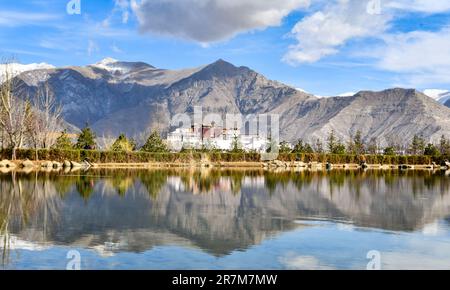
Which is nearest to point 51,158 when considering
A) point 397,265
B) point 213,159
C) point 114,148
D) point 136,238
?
point 114,148

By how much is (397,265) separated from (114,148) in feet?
198

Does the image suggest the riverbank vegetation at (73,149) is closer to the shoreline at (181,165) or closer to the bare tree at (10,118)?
the bare tree at (10,118)

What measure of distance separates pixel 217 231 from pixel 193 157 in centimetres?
5737

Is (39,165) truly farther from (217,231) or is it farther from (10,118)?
(217,231)

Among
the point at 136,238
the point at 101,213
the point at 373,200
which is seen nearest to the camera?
the point at 136,238

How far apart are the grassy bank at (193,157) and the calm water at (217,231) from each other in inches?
1309

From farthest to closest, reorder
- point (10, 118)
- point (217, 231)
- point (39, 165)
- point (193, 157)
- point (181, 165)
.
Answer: point (193, 157), point (181, 165), point (10, 118), point (39, 165), point (217, 231)

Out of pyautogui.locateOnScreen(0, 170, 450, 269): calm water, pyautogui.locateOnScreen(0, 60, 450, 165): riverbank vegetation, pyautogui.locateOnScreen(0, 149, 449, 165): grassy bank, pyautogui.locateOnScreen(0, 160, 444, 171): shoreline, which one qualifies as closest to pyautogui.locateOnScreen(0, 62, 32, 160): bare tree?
pyautogui.locateOnScreen(0, 60, 450, 165): riverbank vegetation

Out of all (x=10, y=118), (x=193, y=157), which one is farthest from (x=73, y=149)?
(x=193, y=157)

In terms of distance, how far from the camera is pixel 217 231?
13586mm

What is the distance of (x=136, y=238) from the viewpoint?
12133mm

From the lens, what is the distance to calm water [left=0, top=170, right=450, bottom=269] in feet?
33.0
